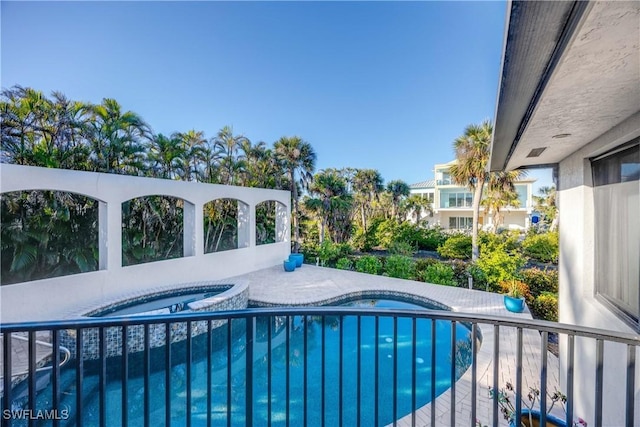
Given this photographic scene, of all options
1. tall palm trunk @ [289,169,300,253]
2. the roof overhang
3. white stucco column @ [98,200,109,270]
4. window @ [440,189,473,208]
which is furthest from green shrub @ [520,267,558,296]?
window @ [440,189,473,208]

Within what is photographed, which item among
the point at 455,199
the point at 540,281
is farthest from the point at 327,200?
the point at 455,199

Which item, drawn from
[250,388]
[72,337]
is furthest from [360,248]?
[250,388]

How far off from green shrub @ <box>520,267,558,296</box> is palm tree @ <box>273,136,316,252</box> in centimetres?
1099

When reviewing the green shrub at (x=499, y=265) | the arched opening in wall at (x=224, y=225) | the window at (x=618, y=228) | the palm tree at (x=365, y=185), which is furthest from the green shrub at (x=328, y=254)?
the window at (x=618, y=228)

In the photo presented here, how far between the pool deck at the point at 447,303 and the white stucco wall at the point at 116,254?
62.8 inches

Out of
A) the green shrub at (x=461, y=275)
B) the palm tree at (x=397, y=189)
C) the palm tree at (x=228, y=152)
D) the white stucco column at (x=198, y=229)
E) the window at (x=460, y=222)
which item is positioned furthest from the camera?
the window at (x=460, y=222)

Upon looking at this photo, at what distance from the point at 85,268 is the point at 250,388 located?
9.31 meters

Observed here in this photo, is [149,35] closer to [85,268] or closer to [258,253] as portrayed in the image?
[85,268]

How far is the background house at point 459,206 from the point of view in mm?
29188

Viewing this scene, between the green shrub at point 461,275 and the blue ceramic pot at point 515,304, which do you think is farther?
the green shrub at point 461,275

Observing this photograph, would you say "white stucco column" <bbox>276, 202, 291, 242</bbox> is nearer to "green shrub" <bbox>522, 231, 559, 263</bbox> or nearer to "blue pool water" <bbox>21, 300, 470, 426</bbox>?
"blue pool water" <bbox>21, 300, 470, 426</bbox>

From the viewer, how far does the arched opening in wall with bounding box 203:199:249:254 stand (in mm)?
12836

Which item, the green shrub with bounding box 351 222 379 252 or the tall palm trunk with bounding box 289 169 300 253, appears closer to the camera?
the tall palm trunk with bounding box 289 169 300 253

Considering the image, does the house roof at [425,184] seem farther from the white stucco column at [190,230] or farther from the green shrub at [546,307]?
the white stucco column at [190,230]
